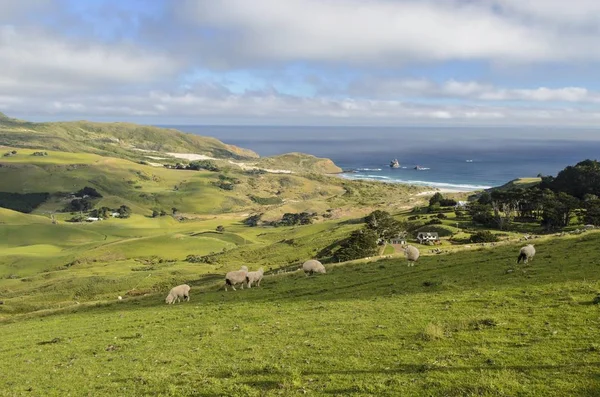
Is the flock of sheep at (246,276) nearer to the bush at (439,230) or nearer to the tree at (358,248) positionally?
the tree at (358,248)

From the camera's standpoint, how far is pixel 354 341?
17.9 meters

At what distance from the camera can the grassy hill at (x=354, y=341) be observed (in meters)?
13.1

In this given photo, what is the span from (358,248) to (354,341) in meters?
46.7

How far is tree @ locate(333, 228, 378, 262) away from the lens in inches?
2448

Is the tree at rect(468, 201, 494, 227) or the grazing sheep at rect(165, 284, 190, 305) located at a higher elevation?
the tree at rect(468, 201, 494, 227)

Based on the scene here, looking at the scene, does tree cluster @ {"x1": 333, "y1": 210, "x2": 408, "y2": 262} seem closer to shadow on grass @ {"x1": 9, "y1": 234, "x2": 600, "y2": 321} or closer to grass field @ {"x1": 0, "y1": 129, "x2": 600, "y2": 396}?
grass field @ {"x1": 0, "y1": 129, "x2": 600, "y2": 396}

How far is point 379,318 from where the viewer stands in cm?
2161

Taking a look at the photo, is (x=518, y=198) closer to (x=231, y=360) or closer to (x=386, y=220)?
(x=386, y=220)

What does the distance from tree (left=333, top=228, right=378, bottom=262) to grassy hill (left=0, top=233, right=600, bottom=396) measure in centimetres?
2753

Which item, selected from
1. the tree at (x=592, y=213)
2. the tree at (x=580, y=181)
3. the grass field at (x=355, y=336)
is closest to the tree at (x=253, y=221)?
the tree at (x=580, y=181)

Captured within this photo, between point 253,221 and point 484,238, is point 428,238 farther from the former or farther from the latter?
point 253,221

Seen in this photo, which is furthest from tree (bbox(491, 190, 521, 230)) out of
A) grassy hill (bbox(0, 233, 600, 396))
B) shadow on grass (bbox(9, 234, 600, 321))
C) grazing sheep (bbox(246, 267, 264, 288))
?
grazing sheep (bbox(246, 267, 264, 288))

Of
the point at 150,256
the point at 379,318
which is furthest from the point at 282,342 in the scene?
the point at 150,256

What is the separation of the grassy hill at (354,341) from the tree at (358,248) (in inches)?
1084
